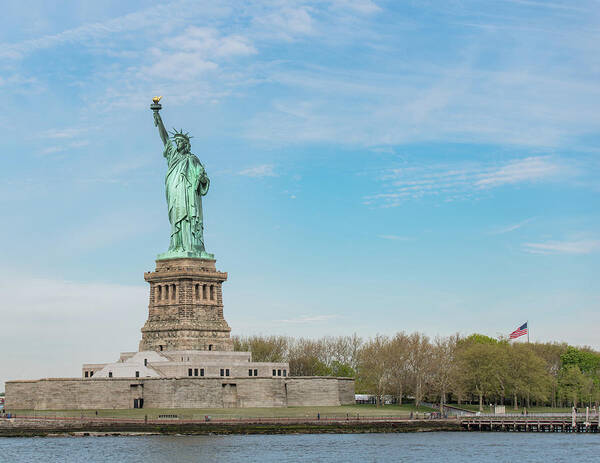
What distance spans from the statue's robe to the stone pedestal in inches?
84.8

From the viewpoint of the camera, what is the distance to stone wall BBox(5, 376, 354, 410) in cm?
8862

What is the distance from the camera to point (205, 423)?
80438mm

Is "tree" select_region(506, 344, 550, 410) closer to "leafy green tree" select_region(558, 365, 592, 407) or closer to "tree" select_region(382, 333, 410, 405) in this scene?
"leafy green tree" select_region(558, 365, 592, 407)

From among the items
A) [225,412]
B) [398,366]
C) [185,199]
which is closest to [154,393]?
[225,412]

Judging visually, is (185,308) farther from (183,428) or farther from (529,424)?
(529,424)

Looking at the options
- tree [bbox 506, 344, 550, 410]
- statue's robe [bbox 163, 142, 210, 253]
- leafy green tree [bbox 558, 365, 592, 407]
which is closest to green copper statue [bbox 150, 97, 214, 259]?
statue's robe [bbox 163, 142, 210, 253]

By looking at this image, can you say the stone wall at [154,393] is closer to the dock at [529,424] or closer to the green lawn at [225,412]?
the green lawn at [225,412]

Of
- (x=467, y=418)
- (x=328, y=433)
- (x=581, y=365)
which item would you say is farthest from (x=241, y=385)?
(x=581, y=365)

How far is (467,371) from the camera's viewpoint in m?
108

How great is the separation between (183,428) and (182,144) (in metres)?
29.9

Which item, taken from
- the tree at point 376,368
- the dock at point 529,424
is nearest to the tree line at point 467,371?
the tree at point 376,368

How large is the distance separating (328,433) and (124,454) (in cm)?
1888

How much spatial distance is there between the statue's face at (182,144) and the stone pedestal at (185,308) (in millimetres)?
10298

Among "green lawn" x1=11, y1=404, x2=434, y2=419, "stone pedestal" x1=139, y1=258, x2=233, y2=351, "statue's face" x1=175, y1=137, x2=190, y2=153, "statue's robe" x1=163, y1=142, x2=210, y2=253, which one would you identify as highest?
"statue's face" x1=175, y1=137, x2=190, y2=153
